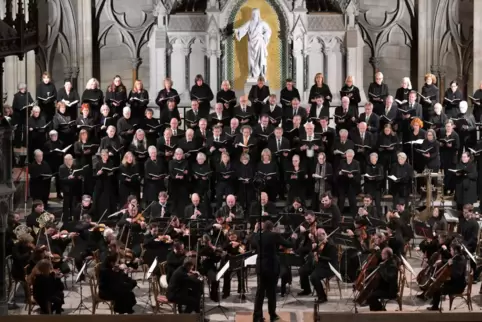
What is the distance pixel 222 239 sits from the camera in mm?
16703

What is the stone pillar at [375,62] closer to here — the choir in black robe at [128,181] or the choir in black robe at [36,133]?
the choir in black robe at [128,181]

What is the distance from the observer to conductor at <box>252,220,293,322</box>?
14.8 meters

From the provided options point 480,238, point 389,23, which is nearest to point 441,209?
point 480,238

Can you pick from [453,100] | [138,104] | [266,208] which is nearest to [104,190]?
[138,104]

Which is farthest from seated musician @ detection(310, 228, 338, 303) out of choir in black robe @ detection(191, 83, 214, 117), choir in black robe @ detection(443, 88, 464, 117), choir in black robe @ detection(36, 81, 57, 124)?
choir in black robe @ detection(36, 81, 57, 124)

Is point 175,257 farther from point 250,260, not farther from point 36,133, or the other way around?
point 36,133

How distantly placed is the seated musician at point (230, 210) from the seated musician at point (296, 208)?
68 cm

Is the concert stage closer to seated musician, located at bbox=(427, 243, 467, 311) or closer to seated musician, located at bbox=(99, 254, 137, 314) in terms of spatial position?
seated musician, located at bbox=(99, 254, 137, 314)

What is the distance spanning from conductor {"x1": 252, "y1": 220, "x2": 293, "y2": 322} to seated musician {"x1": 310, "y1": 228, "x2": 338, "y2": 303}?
904 millimetres

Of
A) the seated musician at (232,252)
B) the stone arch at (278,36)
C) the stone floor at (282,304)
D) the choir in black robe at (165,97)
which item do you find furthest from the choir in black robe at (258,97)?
the seated musician at (232,252)

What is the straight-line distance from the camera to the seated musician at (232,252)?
16000 mm

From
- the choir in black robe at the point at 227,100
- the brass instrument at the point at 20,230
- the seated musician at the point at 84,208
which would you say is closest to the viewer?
the brass instrument at the point at 20,230

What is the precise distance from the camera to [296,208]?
695 inches

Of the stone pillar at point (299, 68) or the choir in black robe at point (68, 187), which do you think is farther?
the stone pillar at point (299, 68)
